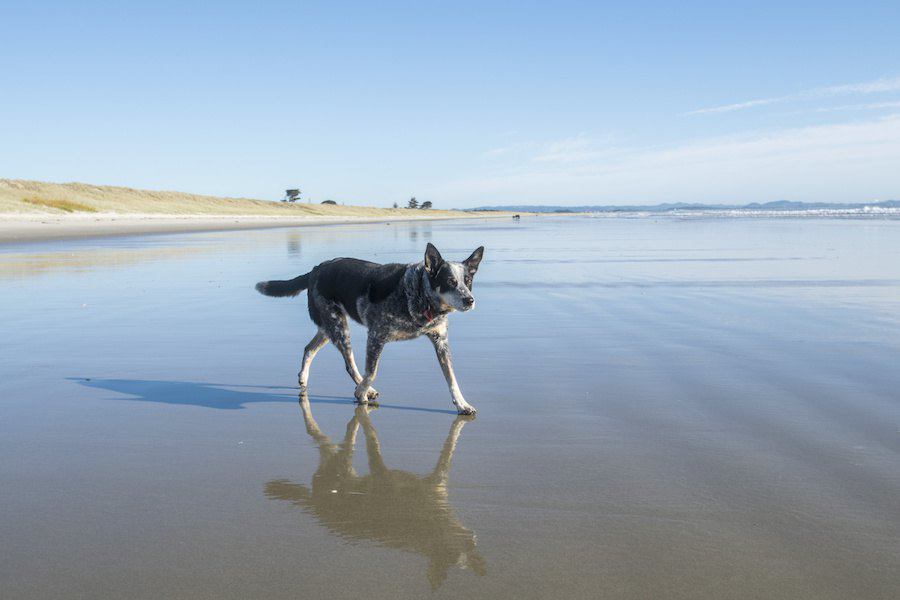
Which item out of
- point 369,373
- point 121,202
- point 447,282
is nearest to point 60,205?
point 121,202

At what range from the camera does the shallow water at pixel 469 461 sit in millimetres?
2861

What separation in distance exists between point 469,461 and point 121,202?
71.5 m

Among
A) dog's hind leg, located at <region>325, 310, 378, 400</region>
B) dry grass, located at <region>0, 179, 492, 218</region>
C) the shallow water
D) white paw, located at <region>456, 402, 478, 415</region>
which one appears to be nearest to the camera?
the shallow water

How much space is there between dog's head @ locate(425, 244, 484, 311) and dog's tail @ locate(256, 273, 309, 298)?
202 centimetres

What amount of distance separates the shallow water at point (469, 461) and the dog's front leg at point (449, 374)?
0.44ft

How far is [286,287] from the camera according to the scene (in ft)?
23.7

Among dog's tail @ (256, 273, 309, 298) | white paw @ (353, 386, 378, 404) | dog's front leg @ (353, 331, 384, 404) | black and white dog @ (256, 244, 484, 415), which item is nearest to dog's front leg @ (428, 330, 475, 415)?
black and white dog @ (256, 244, 484, 415)

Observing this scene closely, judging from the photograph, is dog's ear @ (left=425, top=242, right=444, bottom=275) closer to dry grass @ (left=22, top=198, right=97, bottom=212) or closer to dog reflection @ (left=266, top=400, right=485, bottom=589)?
dog reflection @ (left=266, top=400, right=485, bottom=589)

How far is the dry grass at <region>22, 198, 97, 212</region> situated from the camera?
49.3 metres

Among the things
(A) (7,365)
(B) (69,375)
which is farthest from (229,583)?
(A) (7,365)

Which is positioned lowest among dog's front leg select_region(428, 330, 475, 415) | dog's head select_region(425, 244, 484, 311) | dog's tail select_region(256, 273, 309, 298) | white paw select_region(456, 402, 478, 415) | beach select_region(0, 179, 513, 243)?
beach select_region(0, 179, 513, 243)

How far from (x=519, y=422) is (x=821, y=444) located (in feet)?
6.07

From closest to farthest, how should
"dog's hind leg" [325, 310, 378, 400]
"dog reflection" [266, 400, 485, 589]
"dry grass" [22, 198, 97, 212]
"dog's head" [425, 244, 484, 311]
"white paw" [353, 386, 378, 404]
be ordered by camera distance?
1. "dog reflection" [266, 400, 485, 589]
2. "dog's head" [425, 244, 484, 311]
3. "white paw" [353, 386, 378, 404]
4. "dog's hind leg" [325, 310, 378, 400]
5. "dry grass" [22, 198, 97, 212]

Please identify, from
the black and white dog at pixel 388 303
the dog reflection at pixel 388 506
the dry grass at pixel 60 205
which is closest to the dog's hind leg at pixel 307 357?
the black and white dog at pixel 388 303
